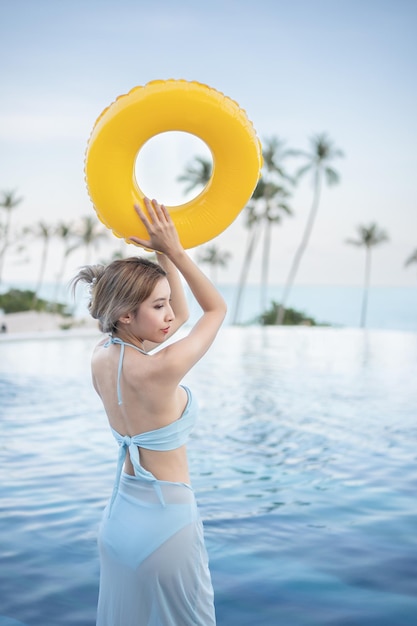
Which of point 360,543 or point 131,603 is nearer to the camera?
point 131,603

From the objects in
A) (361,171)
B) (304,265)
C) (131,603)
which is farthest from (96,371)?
(304,265)

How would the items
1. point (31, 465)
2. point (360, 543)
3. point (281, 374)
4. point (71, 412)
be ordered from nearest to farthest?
1. point (360, 543)
2. point (31, 465)
3. point (71, 412)
4. point (281, 374)

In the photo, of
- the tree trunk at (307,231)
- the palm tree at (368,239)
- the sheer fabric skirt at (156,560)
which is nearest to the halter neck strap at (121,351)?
the sheer fabric skirt at (156,560)

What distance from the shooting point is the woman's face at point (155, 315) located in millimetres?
1672

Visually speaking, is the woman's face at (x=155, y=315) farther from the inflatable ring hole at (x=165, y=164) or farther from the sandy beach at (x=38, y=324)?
the sandy beach at (x=38, y=324)

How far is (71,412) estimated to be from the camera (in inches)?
295

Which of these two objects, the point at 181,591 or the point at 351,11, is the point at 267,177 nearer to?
the point at 351,11

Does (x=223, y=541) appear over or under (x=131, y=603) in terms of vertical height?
under

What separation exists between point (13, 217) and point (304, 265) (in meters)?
25.8

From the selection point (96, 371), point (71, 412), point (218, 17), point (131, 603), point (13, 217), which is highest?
point (218, 17)

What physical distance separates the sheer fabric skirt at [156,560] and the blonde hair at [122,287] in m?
0.44

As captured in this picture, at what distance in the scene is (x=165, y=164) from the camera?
2107 millimetres

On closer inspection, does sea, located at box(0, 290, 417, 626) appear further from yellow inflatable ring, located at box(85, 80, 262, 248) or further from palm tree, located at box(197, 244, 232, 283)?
palm tree, located at box(197, 244, 232, 283)

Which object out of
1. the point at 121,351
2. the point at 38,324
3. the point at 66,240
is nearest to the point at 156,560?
the point at 121,351
